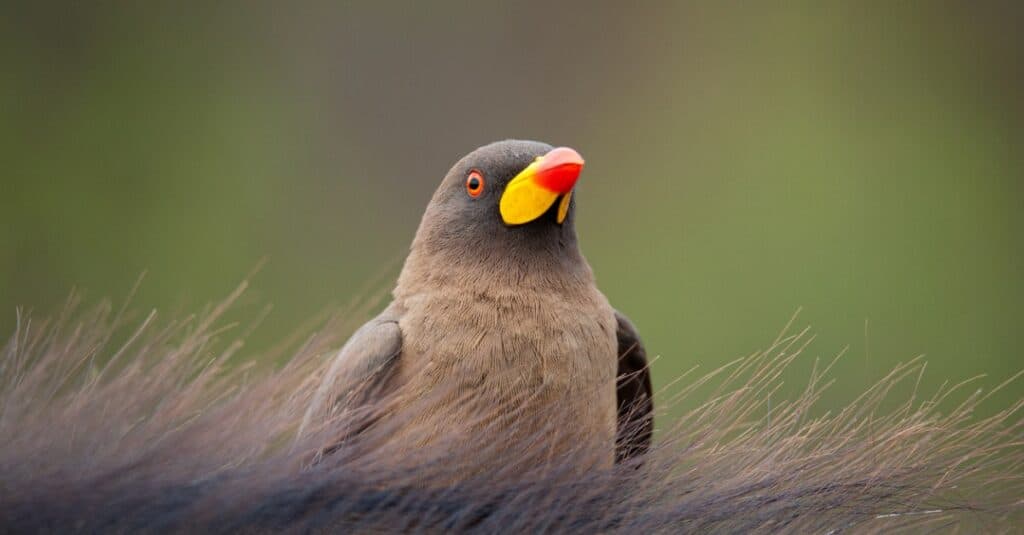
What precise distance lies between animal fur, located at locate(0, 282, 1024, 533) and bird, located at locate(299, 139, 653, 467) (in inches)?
3.5

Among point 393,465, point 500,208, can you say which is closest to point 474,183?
point 500,208

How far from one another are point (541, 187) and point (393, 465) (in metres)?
0.46

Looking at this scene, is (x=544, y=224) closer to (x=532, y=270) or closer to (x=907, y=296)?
(x=532, y=270)

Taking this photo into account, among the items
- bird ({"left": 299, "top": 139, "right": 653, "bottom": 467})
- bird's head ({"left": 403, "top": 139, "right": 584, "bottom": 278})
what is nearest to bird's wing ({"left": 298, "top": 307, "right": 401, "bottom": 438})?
bird ({"left": 299, "top": 139, "right": 653, "bottom": 467})

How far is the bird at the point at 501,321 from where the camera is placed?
4.05ft

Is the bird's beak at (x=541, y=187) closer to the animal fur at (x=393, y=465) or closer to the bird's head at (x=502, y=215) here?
the bird's head at (x=502, y=215)

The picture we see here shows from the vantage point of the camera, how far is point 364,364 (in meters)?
1.31

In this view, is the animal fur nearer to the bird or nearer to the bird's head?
the bird

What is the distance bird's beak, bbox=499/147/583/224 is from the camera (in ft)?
4.16

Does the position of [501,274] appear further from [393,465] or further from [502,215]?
[393,465]

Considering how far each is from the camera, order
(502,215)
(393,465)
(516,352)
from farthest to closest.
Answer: (502,215) → (516,352) → (393,465)

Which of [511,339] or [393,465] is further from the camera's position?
[511,339]

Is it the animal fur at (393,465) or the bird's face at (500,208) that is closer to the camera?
the animal fur at (393,465)

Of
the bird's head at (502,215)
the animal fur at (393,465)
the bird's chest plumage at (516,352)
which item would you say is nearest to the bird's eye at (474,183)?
the bird's head at (502,215)
